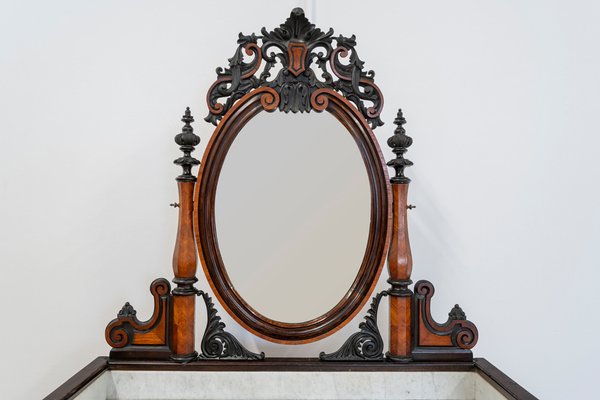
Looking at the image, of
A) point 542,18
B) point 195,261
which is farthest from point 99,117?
point 542,18

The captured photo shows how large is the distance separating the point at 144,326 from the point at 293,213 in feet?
1.24

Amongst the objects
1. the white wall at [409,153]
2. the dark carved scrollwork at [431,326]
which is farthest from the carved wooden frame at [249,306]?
the white wall at [409,153]

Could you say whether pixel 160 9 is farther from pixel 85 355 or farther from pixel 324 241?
pixel 85 355

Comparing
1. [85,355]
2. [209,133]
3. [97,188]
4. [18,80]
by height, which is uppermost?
[18,80]

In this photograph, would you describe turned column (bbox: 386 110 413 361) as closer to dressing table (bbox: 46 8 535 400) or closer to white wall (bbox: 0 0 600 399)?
dressing table (bbox: 46 8 535 400)

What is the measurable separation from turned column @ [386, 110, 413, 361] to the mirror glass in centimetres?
6

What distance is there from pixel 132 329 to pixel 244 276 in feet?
0.80

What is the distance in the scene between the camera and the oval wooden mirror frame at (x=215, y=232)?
37.7 inches

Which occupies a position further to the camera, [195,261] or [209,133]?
[209,133]

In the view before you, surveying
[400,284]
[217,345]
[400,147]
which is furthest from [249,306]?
[400,147]

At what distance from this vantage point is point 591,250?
1.16 metres

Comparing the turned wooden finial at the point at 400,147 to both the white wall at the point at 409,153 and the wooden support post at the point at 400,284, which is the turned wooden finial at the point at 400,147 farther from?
the white wall at the point at 409,153

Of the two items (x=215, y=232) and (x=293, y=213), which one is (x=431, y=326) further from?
(x=215, y=232)

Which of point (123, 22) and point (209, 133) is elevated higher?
point (123, 22)
